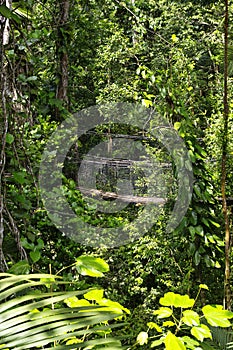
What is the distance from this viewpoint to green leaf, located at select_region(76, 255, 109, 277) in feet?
2.14

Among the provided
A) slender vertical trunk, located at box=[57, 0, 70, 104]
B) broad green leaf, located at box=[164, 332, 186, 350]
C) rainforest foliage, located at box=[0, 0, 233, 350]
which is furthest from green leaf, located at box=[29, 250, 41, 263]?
slender vertical trunk, located at box=[57, 0, 70, 104]

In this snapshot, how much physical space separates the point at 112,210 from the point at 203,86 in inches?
106

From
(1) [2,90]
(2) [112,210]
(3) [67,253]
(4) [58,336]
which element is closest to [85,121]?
(2) [112,210]

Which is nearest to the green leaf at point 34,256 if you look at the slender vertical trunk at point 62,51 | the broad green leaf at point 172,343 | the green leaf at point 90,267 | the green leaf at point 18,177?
the green leaf at point 18,177

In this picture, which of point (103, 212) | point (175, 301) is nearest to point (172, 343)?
point (175, 301)

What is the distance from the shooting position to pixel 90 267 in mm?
658

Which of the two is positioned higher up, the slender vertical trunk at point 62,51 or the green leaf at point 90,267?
the slender vertical trunk at point 62,51

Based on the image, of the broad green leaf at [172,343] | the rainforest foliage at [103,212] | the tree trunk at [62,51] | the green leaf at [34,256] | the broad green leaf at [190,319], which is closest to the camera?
the broad green leaf at [172,343]

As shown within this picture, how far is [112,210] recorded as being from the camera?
320 cm

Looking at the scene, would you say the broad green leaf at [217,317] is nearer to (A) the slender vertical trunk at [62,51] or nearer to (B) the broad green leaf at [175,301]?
(B) the broad green leaf at [175,301]

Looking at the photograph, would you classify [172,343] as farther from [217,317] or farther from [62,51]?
[62,51]

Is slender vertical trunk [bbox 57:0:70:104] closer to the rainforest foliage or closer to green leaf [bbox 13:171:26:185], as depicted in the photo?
the rainforest foliage

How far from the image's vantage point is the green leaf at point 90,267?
651 millimetres

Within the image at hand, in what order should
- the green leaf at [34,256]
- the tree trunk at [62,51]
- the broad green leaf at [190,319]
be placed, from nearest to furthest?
the broad green leaf at [190,319]
the green leaf at [34,256]
the tree trunk at [62,51]
